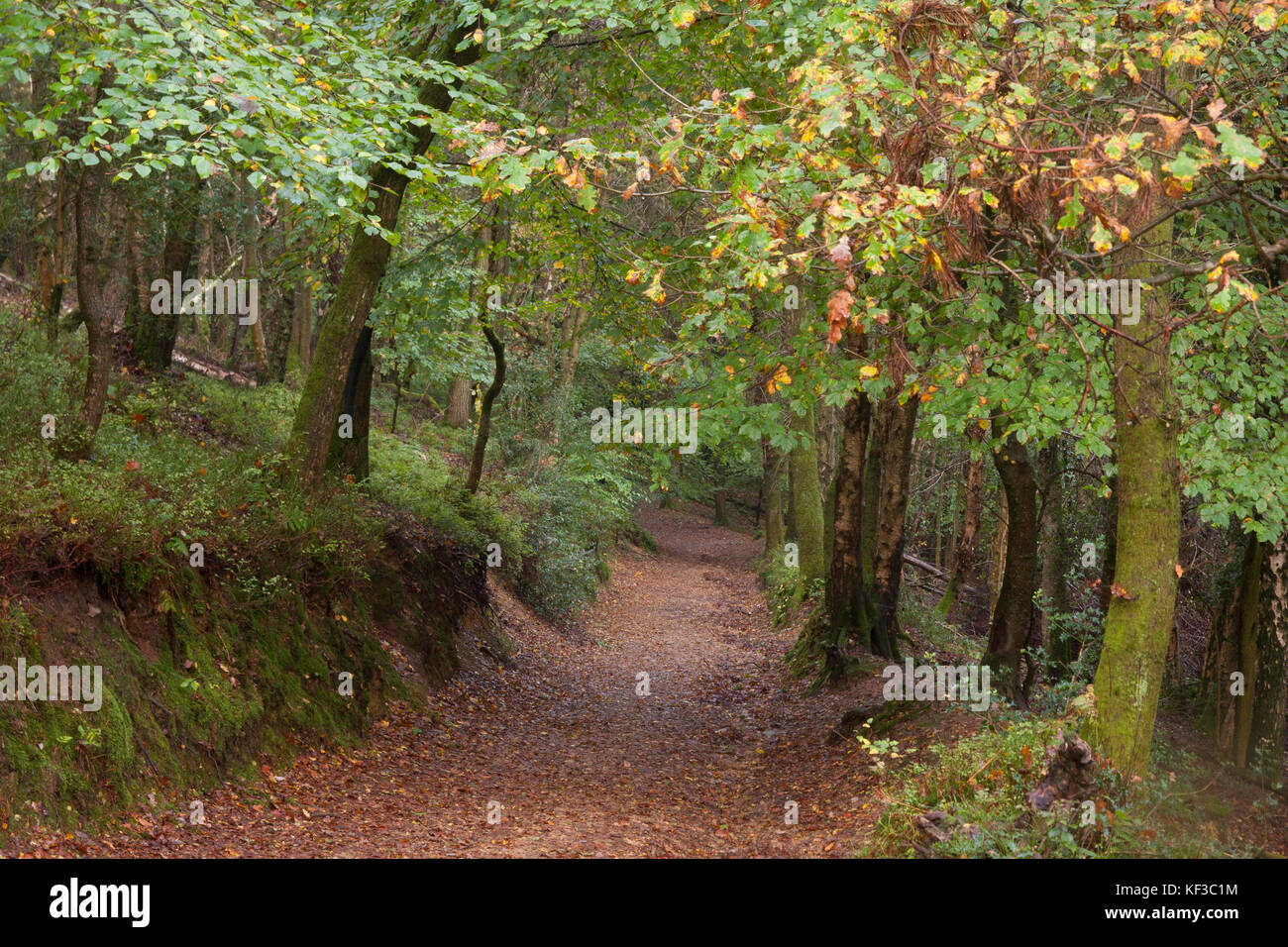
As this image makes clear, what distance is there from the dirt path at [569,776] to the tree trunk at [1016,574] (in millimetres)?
1854

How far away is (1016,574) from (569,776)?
5.19m

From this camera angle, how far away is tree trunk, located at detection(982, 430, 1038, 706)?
9.90 m

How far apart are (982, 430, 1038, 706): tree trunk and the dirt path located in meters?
1.85

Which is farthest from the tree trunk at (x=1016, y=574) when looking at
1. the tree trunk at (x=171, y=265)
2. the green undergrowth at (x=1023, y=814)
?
the tree trunk at (x=171, y=265)

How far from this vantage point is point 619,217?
41.2 ft

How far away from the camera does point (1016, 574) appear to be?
32.9ft

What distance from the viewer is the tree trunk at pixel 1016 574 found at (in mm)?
9898

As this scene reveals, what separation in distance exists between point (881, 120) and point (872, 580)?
8585mm

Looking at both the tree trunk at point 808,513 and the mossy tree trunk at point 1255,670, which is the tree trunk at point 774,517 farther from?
the mossy tree trunk at point 1255,670

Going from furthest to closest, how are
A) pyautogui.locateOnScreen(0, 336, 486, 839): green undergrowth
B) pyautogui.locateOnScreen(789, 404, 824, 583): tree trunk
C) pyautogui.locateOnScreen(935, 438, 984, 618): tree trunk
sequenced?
pyautogui.locateOnScreen(935, 438, 984, 618): tree trunk < pyautogui.locateOnScreen(789, 404, 824, 583): tree trunk < pyautogui.locateOnScreen(0, 336, 486, 839): green undergrowth

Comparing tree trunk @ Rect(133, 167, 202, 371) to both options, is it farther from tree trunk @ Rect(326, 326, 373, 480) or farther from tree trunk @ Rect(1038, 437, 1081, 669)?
tree trunk @ Rect(1038, 437, 1081, 669)

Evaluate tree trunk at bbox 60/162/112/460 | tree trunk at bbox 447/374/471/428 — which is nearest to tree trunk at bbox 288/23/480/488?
tree trunk at bbox 60/162/112/460

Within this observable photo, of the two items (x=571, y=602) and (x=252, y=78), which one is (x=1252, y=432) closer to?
(x=252, y=78)

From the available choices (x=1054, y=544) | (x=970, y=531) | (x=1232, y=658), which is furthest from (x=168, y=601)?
(x=970, y=531)
